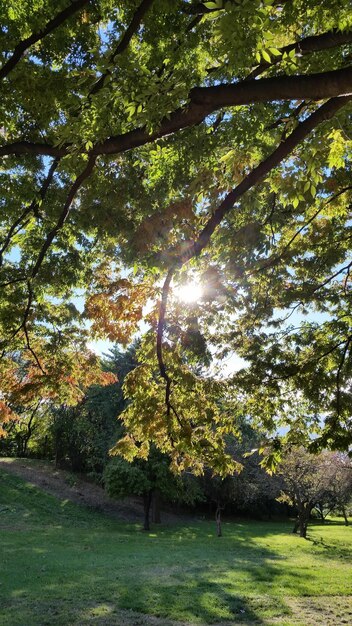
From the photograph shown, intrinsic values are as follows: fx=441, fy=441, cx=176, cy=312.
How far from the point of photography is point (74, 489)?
32.0 metres

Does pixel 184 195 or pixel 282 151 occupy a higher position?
pixel 184 195

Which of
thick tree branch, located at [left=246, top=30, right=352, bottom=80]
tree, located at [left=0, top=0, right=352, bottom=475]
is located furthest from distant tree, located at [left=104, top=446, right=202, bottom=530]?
thick tree branch, located at [left=246, top=30, right=352, bottom=80]

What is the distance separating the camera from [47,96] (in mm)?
5066

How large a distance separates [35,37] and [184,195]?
334 cm

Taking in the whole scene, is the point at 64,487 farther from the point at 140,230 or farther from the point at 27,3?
the point at 27,3

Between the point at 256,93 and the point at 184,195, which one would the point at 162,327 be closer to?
the point at 184,195

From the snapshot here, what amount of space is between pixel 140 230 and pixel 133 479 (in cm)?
2228

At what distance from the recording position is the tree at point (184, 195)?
11.0ft

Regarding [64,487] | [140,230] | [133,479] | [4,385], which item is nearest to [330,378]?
[140,230]

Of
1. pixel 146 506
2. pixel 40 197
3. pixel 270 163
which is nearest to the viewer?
pixel 270 163

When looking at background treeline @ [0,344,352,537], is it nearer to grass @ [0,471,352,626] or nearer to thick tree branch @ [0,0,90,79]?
grass @ [0,471,352,626]

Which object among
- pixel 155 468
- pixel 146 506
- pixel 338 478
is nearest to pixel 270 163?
pixel 155 468

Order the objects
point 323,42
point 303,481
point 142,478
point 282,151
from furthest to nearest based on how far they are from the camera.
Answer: point 303,481 < point 142,478 < point 282,151 < point 323,42

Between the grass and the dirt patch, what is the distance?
221 inches
